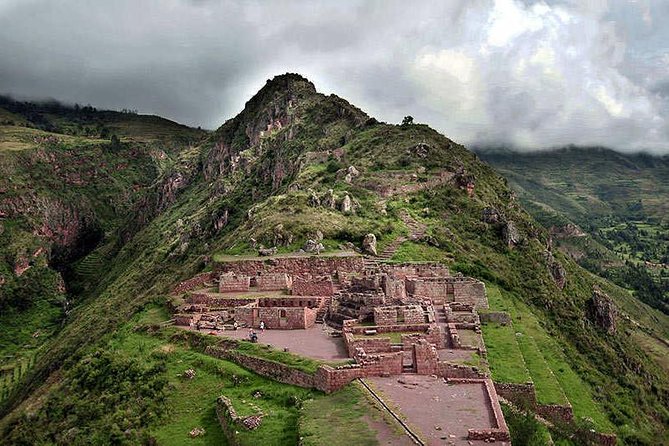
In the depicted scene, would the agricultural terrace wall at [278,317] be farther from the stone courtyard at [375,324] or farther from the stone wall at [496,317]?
the stone wall at [496,317]

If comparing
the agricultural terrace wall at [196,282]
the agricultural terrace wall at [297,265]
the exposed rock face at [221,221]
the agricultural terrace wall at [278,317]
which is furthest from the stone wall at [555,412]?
the exposed rock face at [221,221]

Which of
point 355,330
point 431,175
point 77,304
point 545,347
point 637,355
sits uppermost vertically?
point 431,175

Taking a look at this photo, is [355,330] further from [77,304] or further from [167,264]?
[77,304]

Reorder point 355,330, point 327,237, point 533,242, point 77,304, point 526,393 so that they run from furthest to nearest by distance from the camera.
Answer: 1. point 77,304
2. point 533,242
3. point 327,237
4. point 355,330
5. point 526,393

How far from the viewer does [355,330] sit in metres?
32.4

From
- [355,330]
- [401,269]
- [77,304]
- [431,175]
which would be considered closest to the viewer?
[355,330]

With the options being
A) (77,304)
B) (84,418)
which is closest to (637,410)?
(84,418)

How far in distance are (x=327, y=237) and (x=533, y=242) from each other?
28.6 m

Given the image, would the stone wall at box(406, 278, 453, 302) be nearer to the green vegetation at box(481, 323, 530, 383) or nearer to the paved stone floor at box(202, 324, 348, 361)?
the green vegetation at box(481, 323, 530, 383)

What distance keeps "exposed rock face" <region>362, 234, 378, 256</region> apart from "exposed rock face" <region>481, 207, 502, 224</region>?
768 inches

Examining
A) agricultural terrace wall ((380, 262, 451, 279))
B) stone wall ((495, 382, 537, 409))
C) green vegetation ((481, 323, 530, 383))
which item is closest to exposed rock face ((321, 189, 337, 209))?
agricultural terrace wall ((380, 262, 451, 279))

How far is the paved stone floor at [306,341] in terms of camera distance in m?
30.1

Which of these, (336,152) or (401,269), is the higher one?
(336,152)

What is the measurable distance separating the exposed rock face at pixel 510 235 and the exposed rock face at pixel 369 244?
720 inches
